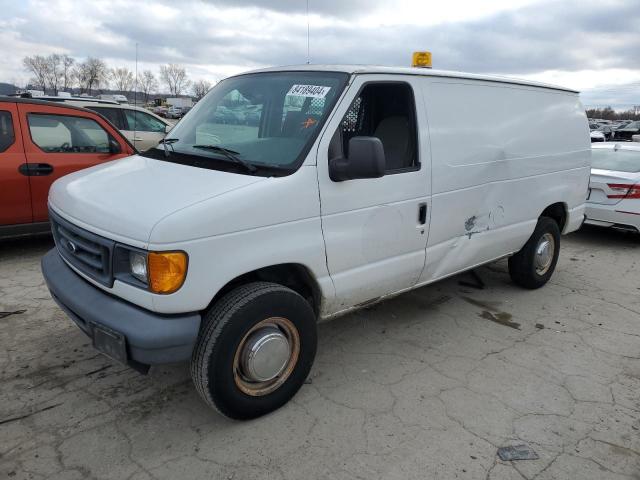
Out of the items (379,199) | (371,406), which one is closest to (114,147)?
(379,199)

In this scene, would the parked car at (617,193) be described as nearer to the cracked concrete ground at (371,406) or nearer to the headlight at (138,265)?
the cracked concrete ground at (371,406)

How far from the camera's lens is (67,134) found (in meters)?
6.00

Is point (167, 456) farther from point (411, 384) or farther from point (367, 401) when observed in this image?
point (411, 384)

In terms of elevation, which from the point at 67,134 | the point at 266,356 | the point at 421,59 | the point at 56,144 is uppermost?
the point at 421,59

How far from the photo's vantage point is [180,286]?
2.50 meters

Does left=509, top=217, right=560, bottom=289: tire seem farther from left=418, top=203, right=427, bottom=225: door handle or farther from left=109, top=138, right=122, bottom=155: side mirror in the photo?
left=109, top=138, right=122, bottom=155: side mirror

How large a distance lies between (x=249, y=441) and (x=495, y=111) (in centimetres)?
324

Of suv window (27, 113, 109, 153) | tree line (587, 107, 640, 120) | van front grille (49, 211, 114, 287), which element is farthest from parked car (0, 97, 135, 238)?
tree line (587, 107, 640, 120)

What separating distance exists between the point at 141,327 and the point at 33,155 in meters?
4.10

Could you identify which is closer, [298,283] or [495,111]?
[298,283]

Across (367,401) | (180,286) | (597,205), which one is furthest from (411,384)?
(597,205)

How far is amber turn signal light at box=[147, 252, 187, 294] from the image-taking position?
243 cm

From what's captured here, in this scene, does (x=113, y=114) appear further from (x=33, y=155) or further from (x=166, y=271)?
(x=166, y=271)

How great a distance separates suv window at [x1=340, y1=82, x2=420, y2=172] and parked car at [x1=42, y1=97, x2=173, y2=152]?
620 cm
